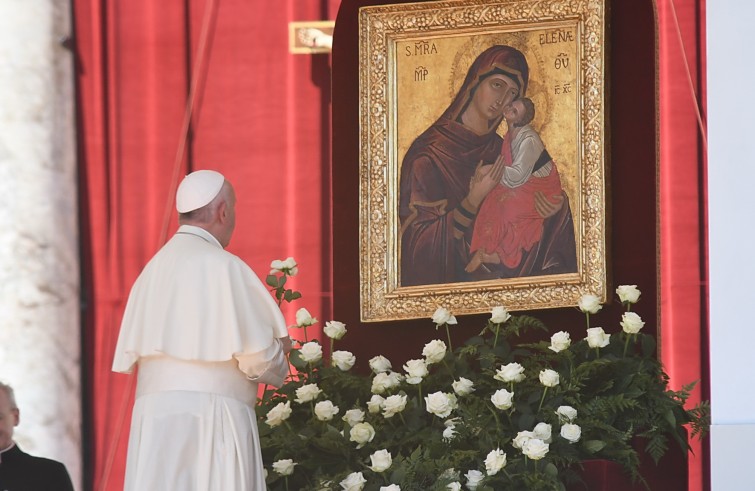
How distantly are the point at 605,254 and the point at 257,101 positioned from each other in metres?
2.24

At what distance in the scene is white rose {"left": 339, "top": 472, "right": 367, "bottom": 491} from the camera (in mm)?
5012

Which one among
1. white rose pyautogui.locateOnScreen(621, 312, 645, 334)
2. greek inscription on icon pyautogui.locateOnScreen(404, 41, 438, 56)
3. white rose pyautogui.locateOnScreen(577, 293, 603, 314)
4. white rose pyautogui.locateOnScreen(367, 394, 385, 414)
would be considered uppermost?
greek inscription on icon pyautogui.locateOnScreen(404, 41, 438, 56)

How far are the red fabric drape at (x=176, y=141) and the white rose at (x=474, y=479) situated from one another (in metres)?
2.45

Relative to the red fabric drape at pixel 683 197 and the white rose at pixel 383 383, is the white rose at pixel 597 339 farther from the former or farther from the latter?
the red fabric drape at pixel 683 197

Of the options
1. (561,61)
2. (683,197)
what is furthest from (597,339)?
(561,61)

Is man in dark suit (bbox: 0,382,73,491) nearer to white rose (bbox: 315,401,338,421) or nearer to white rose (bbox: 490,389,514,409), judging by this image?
white rose (bbox: 315,401,338,421)

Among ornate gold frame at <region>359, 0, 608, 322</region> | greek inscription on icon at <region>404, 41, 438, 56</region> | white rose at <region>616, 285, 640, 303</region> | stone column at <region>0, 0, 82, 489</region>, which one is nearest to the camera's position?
white rose at <region>616, 285, 640, 303</region>

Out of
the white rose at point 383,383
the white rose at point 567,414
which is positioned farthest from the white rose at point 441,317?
the white rose at point 567,414

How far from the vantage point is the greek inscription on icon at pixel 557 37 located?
641 centimetres

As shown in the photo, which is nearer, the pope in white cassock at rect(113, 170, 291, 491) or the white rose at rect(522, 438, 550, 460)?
the pope in white cassock at rect(113, 170, 291, 491)

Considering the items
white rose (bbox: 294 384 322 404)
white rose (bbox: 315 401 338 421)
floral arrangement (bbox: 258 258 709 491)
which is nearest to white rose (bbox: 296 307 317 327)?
floral arrangement (bbox: 258 258 709 491)

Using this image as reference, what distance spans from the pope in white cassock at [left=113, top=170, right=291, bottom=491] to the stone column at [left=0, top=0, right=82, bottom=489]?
2638mm

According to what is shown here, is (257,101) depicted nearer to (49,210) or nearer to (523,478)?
(49,210)

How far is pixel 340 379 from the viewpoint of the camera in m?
5.66
